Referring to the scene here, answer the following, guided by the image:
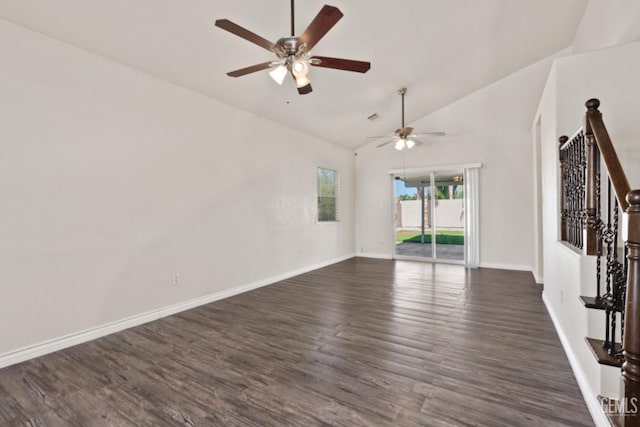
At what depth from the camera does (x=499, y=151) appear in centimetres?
605

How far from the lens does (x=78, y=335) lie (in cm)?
295

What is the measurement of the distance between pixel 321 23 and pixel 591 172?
196 centimetres

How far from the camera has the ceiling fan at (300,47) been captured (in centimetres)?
200

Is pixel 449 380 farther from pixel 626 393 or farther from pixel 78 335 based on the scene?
pixel 78 335

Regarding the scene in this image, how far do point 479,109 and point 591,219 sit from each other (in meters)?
5.01

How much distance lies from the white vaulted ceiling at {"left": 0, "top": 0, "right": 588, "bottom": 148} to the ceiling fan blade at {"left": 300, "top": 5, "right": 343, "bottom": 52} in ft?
3.00

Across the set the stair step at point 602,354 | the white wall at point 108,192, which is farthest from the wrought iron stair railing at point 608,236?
the white wall at point 108,192

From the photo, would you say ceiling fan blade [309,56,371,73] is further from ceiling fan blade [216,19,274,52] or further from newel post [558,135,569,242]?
newel post [558,135,569,242]

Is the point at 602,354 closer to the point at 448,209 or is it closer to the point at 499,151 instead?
the point at 499,151

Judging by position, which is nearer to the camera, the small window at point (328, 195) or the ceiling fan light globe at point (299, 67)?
the ceiling fan light globe at point (299, 67)

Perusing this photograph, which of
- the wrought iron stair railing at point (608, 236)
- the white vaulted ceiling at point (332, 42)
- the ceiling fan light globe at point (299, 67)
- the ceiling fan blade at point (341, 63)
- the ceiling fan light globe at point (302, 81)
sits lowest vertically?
the wrought iron stair railing at point (608, 236)

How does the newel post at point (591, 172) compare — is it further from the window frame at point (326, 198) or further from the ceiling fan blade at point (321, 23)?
the window frame at point (326, 198)

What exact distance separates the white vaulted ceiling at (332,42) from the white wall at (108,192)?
0.97 feet

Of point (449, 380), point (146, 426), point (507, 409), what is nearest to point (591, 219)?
point (507, 409)
